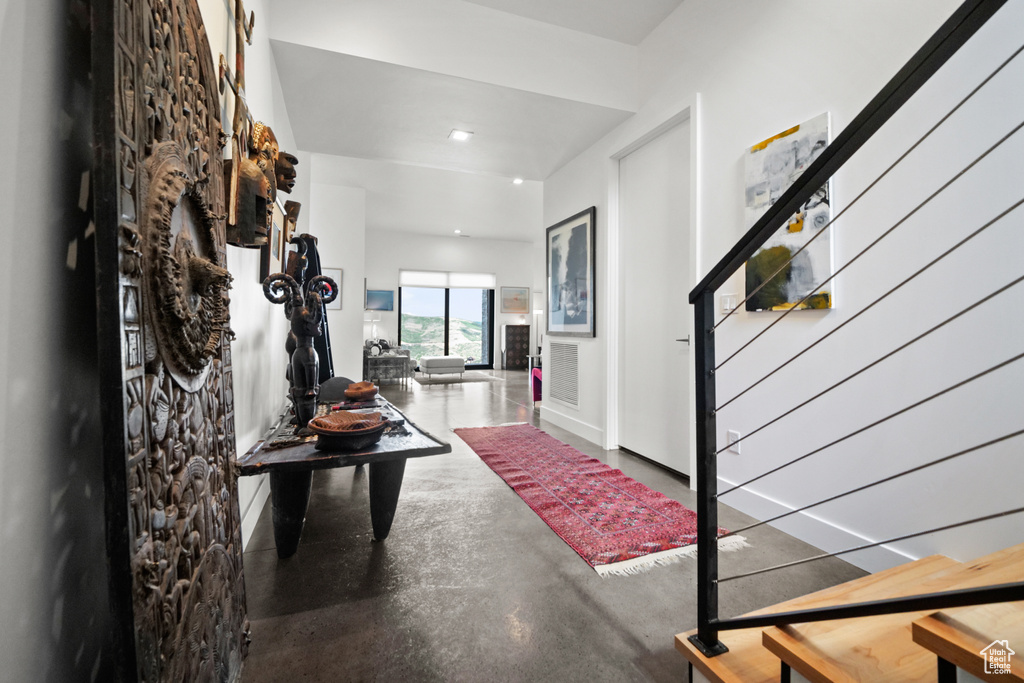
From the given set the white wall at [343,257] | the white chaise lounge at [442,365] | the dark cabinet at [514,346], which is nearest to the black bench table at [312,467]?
the white wall at [343,257]

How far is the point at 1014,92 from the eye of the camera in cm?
146

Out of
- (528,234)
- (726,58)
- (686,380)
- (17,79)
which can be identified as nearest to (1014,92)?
(726,58)

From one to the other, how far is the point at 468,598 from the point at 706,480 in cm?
95

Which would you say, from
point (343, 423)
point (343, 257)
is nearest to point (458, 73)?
point (343, 423)

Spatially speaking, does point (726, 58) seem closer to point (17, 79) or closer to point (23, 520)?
point (17, 79)

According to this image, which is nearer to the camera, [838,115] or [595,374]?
[838,115]

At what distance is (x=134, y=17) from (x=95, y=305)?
449 millimetres

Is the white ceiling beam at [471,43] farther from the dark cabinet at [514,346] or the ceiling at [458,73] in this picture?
the dark cabinet at [514,346]

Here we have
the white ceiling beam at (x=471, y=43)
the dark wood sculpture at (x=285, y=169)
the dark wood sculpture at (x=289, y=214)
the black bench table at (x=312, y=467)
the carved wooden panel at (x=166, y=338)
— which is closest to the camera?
the carved wooden panel at (x=166, y=338)

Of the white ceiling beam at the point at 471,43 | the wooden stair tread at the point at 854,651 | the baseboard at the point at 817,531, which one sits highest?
the white ceiling beam at the point at 471,43

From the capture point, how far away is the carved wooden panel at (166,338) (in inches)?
25.7

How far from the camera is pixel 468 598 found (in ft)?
5.37

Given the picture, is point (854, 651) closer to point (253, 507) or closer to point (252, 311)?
point (253, 507)

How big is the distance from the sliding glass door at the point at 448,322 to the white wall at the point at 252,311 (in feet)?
24.8
